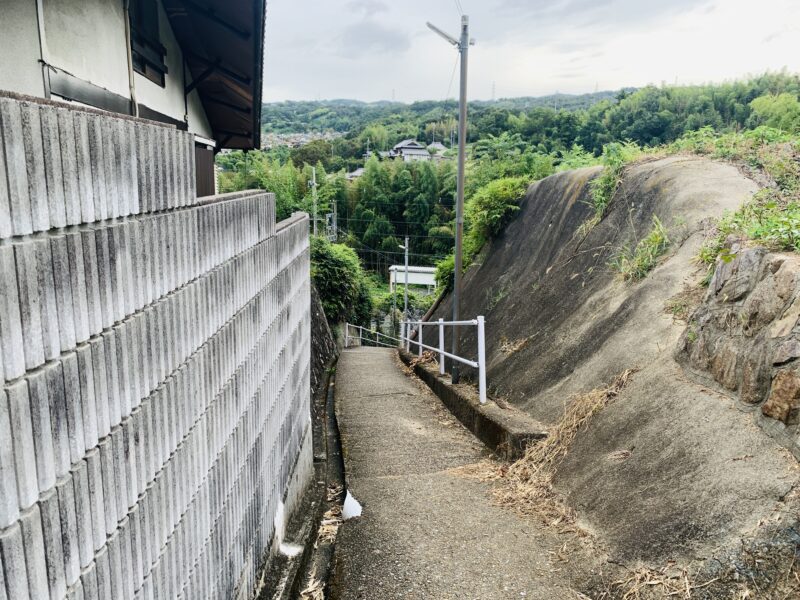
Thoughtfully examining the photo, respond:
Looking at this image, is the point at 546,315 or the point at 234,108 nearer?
the point at 546,315

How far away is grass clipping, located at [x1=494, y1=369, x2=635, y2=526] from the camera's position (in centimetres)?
441

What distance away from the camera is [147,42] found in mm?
5715

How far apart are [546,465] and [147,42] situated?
5373mm

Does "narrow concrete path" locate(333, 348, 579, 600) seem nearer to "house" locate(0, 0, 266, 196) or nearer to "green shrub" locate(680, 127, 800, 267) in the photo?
"green shrub" locate(680, 127, 800, 267)

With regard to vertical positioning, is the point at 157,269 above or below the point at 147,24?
below

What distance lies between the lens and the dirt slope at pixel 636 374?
3.13 meters

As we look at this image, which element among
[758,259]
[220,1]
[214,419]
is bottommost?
[214,419]

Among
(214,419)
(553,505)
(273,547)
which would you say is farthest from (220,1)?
(553,505)

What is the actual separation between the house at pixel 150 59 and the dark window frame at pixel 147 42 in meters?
0.01

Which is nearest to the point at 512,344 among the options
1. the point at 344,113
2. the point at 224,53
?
the point at 224,53

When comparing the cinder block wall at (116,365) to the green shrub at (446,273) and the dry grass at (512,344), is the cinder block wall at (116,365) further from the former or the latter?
the green shrub at (446,273)

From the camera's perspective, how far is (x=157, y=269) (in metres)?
2.26

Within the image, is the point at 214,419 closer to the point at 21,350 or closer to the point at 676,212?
the point at 21,350

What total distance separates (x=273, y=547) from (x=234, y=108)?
22.2 feet
